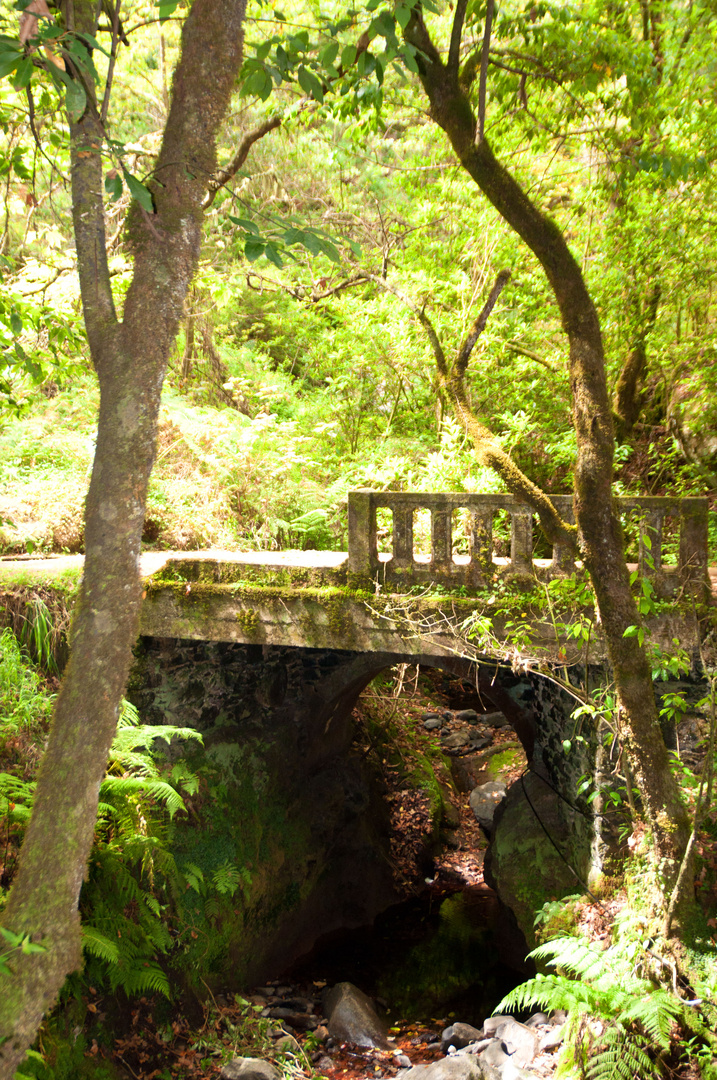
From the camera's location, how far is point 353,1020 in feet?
22.5

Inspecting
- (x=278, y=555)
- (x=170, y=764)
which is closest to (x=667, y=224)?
(x=278, y=555)

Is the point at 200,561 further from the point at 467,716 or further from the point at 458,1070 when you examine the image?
the point at 467,716

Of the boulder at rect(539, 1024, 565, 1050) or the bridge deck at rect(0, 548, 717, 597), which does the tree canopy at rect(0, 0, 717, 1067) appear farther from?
the boulder at rect(539, 1024, 565, 1050)

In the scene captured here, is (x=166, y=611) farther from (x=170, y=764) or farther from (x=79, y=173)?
(x=79, y=173)

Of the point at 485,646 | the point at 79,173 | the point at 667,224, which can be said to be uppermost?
the point at 667,224

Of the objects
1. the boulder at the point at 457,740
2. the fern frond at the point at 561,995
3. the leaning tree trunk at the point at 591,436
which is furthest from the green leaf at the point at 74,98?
the boulder at the point at 457,740

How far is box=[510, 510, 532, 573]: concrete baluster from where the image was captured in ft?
17.9

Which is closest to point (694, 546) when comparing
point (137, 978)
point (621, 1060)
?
point (621, 1060)

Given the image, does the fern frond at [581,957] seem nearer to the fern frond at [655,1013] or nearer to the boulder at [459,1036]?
the fern frond at [655,1013]

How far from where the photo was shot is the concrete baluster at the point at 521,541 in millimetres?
5453

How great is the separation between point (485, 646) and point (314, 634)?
1.44 metres

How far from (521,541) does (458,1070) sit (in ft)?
13.3

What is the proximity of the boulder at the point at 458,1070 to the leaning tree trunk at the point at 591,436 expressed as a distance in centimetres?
224

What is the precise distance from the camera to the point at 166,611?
251 inches
